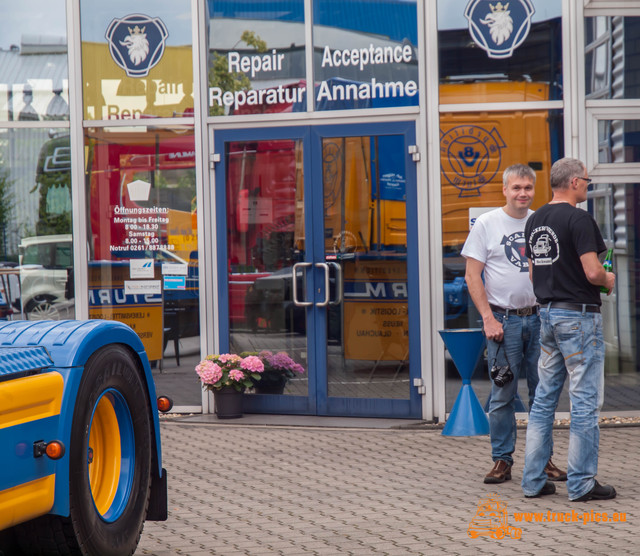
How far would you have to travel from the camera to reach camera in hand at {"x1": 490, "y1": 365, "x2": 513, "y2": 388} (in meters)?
5.64

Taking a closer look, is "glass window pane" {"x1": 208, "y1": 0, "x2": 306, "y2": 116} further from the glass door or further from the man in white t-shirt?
the man in white t-shirt

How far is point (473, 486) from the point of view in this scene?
5.71 meters

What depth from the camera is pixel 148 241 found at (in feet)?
27.6

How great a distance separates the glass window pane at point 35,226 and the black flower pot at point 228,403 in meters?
1.53

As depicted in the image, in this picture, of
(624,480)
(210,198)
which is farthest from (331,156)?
(624,480)

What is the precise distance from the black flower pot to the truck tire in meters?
3.67

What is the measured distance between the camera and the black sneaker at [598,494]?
524cm

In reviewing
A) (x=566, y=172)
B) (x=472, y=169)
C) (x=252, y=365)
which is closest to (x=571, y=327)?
(x=566, y=172)

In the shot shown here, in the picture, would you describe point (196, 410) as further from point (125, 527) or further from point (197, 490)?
point (125, 527)

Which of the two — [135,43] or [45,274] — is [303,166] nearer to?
[135,43]

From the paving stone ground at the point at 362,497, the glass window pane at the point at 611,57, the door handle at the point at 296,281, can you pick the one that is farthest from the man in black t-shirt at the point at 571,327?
the door handle at the point at 296,281

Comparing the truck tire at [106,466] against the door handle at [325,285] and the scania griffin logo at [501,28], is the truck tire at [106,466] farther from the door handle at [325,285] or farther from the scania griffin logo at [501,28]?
the scania griffin logo at [501,28]

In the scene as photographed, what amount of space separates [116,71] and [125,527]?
5286 mm

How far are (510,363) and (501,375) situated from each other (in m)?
0.16
